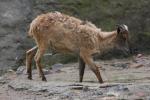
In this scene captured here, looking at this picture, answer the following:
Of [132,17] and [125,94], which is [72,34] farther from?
[132,17]

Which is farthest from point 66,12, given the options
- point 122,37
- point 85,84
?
point 85,84

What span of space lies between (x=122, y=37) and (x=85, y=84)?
2086 mm

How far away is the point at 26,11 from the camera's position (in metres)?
16.2

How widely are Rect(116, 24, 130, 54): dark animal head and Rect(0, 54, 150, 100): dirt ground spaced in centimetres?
64

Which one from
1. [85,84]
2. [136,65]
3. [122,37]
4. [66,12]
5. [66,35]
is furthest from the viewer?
[66,12]

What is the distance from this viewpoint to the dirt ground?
10.6m

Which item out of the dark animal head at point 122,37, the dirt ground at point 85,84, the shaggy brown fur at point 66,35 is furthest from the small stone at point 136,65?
the shaggy brown fur at point 66,35

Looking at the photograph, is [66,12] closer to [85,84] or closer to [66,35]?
[66,35]

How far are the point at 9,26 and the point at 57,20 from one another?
305 cm

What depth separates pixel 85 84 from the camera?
38.7ft

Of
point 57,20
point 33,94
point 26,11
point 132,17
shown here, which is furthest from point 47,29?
point 132,17

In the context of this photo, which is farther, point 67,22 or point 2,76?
point 2,76

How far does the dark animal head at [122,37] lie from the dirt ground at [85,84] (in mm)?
643

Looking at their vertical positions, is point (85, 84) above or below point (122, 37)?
below
